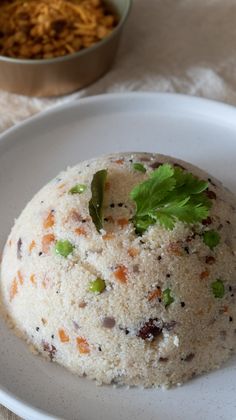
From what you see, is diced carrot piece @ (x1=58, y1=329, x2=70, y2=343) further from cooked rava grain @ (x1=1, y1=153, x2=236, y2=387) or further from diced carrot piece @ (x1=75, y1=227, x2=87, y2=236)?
diced carrot piece @ (x1=75, y1=227, x2=87, y2=236)

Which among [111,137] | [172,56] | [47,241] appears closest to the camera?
[47,241]

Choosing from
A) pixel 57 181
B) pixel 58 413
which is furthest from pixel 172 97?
pixel 58 413

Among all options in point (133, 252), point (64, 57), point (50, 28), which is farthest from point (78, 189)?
point (50, 28)

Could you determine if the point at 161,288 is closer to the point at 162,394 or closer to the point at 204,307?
the point at 204,307

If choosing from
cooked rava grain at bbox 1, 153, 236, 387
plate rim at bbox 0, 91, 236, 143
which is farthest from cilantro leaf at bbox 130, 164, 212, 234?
plate rim at bbox 0, 91, 236, 143

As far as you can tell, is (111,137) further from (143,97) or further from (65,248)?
(65,248)

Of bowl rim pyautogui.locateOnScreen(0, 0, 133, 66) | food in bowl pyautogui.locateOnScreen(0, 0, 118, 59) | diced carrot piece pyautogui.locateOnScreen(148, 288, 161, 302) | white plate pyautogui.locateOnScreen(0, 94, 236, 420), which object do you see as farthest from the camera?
food in bowl pyautogui.locateOnScreen(0, 0, 118, 59)
